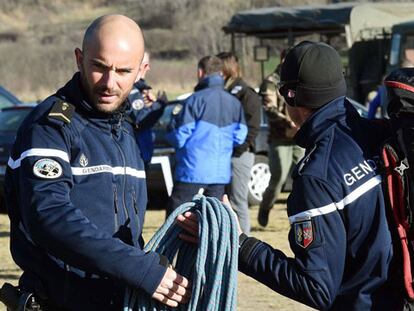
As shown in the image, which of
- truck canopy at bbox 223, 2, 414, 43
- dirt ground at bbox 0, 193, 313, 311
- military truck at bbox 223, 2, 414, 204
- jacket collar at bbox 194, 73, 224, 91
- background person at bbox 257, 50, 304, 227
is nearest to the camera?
dirt ground at bbox 0, 193, 313, 311

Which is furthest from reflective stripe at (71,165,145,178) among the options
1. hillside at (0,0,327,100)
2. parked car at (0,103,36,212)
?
hillside at (0,0,327,100)

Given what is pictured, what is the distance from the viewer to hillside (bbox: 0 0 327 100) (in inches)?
1518

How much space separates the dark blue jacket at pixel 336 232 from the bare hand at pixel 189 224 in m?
0.26

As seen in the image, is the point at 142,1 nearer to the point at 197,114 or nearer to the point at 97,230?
the point at 197,114

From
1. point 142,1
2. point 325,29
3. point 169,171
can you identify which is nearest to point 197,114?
point 169,171

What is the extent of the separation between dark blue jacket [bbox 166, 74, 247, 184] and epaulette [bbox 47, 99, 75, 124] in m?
5.55

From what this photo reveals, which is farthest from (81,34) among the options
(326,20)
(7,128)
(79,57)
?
(79,57)

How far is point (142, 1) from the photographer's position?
67.3 m

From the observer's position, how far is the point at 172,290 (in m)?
3.54

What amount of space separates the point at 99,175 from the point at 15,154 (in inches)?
Answer: 12.0

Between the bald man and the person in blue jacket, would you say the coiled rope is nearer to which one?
the bald man

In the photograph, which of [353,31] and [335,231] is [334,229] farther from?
[353,31]

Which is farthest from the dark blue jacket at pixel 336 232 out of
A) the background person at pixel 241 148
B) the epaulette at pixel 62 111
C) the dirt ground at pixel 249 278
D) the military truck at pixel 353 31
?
the military truck at pixel 353 31

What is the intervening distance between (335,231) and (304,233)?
4.1 inches
